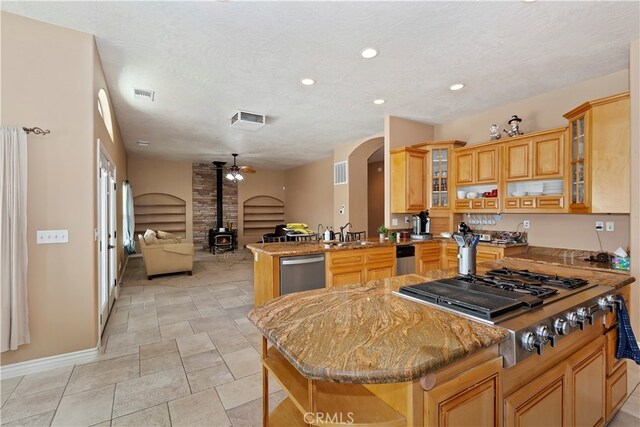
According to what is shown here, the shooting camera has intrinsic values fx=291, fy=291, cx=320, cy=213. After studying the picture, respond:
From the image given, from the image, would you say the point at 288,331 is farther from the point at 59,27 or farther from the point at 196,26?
the point at 59,27

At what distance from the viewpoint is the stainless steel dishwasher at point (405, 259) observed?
4.21 m

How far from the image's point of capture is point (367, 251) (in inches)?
155

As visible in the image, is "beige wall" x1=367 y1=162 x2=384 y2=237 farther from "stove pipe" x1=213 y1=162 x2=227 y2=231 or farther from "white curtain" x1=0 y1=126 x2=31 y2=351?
"white curtain" x1=0 y1=126 x2=31 y2=351

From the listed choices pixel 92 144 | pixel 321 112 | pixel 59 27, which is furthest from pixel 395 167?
pixel 59 27

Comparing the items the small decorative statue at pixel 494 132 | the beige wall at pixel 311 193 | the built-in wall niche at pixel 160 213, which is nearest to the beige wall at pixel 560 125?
the small decorative statue at pixel 494 132

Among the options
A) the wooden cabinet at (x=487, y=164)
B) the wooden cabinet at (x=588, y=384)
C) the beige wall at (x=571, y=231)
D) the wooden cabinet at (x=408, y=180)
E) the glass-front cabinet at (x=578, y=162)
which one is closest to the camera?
the wooden cabinet at (x=588, y=384)

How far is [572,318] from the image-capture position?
1350 mm

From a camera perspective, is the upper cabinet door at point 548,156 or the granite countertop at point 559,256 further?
the upper cabinet door at point 548,156

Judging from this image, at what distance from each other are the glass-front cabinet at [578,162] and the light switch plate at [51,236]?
5.01m

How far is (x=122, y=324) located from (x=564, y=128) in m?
5.66

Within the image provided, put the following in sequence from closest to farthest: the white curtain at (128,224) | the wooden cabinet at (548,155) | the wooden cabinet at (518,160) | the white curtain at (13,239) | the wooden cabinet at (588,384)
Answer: the wooden cabinet at (588,384) < the white curtain at (13,239) < the wooden cabinet at (548,155) < the wooden cabinet at (518,160) < the white curtain at (128,224)

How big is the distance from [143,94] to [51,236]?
217 cm

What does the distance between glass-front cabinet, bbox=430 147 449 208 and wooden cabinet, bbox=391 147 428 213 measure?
0.12 metres

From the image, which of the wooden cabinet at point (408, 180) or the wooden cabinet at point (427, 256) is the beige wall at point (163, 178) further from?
the wooden cabinet at point (427, 256)
